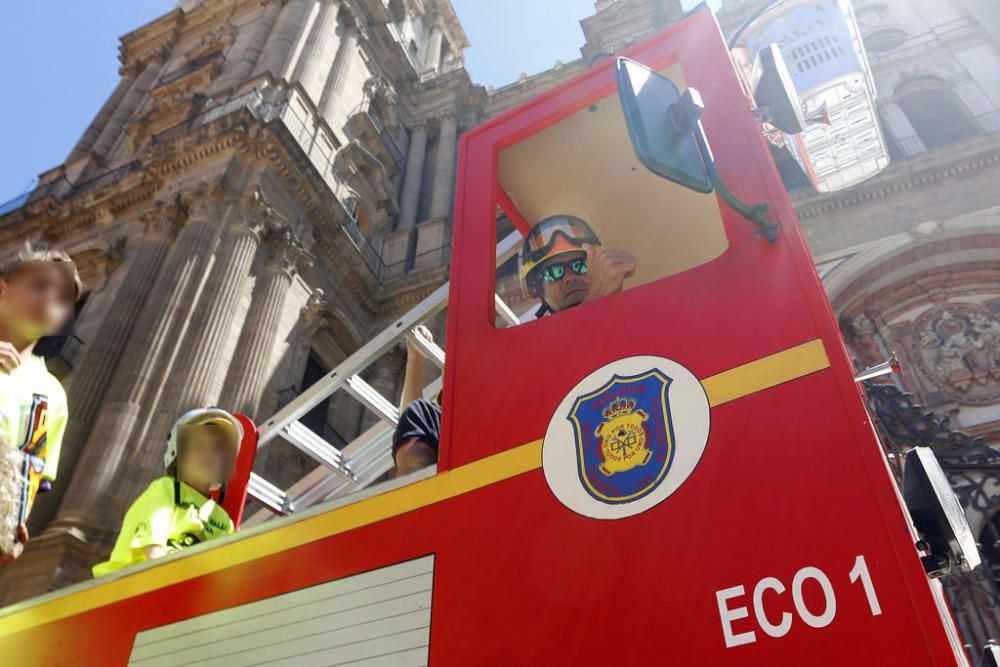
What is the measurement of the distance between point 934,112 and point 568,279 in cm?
1670

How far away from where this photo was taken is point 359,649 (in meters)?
2.05

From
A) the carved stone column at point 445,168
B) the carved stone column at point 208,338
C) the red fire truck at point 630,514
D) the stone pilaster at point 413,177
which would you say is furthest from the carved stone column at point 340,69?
the red fire truck at point 630,514

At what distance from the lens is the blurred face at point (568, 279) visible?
3166mm

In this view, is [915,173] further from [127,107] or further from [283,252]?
[127,107]

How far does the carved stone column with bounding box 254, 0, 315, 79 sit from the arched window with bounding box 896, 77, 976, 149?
15.2 metres

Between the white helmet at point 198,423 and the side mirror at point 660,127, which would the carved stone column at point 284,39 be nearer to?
the white helmet at point 198,423

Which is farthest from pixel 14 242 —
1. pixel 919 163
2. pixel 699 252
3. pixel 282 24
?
pixel 919 163

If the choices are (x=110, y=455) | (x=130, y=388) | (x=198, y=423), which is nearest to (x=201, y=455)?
(x=198, y=423)

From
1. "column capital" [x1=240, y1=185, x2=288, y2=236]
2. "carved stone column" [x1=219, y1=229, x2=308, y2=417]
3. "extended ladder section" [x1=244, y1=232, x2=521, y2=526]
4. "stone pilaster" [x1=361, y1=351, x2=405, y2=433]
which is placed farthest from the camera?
"stone pilaster" [x1=361, y1=351, x2=405, y2=433]

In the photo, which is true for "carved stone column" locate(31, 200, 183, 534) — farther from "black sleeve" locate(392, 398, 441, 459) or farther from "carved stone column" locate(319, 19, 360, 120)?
"black sleeve" locate(392, 398, 441, 459)

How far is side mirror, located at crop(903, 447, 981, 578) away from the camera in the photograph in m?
1.90

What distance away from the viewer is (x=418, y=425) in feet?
12.0

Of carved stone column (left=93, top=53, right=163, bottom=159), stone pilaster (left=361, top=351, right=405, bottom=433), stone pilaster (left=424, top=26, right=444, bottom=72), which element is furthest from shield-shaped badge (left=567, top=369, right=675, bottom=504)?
stone pilaster (left=424, top=26, right=444, bottom=72)

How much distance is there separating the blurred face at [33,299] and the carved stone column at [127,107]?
1916cm
